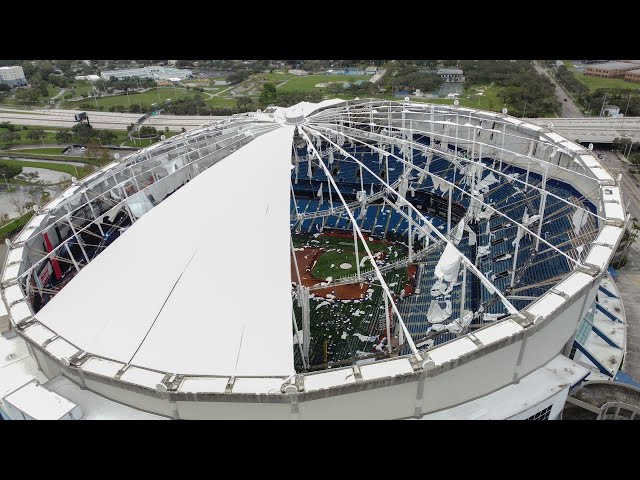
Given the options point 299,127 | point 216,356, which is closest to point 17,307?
point 216,356

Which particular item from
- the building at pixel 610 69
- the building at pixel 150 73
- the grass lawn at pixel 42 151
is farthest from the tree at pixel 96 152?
the building at pixel 610 69

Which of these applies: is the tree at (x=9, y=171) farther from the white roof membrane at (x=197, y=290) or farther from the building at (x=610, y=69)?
the building at (x=610, y=69)

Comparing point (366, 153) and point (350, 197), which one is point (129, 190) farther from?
point (366, 153)

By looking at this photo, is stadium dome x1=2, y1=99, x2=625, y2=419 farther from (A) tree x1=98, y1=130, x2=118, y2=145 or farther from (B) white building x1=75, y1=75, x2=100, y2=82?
(B) white building x1=75, y1=75, x2=100, y2=82

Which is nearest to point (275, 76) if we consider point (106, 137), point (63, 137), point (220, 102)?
point (220, 102)

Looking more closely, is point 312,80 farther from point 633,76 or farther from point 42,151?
point 633,76
